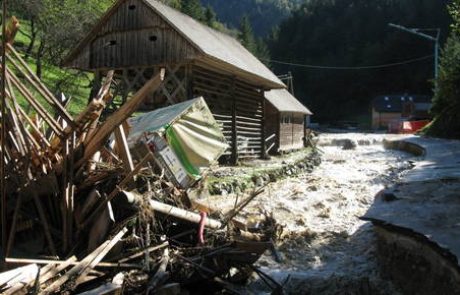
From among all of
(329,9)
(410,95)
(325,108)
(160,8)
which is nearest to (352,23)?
(329,9)

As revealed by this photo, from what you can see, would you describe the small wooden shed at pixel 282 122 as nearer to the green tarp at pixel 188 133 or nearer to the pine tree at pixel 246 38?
the green tarp at pixel 188 133

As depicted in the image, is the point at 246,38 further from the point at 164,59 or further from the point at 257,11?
the point at 257,11

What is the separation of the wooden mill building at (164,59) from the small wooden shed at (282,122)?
7.58 metres

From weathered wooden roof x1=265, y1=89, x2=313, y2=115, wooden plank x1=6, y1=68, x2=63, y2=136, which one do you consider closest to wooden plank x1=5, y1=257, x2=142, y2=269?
wooden plank x1=6, y1=68, x2=63, y2=136

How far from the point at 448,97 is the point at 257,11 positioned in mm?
153269

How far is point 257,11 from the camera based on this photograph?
178m

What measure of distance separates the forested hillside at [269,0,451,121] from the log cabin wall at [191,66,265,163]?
6108 cm

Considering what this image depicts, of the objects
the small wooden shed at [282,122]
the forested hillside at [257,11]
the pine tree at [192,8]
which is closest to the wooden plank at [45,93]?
the small wooden shed at [282,122]

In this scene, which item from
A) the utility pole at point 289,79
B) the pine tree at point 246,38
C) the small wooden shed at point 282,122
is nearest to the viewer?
the small wooden shed at point 282,122

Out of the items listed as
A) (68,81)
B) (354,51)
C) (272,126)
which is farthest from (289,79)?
(354,51)

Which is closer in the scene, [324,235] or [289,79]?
[324,235]

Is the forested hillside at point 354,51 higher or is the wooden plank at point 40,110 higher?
the forested hillside at point 354,51

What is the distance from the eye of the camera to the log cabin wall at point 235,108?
2022 centimetres

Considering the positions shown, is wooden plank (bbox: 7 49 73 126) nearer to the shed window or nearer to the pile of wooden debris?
the pile of wooden debris
